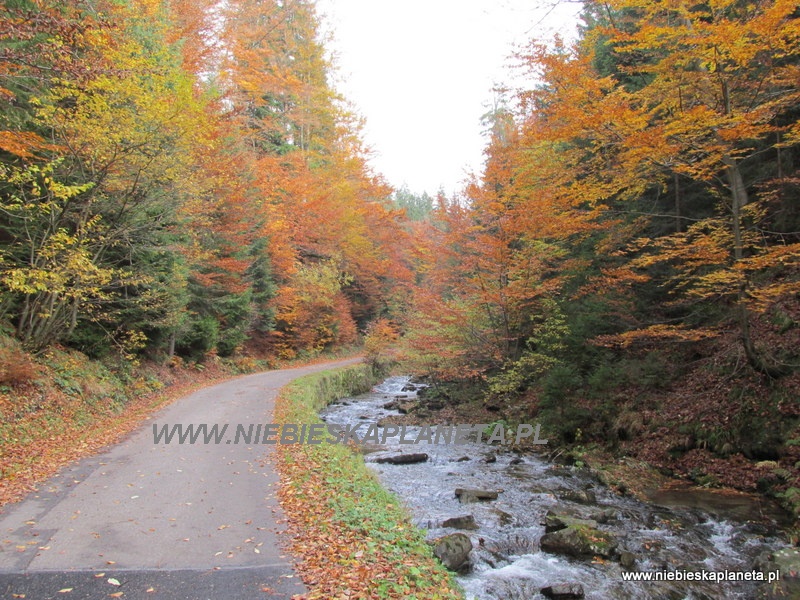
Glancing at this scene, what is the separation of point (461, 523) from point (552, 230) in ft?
27.0

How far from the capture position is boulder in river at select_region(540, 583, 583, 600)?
5617mm

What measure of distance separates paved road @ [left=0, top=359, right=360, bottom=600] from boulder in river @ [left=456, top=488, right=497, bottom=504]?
3581 millimetres

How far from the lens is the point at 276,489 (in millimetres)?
6656

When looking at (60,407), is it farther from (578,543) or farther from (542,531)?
(578,543)

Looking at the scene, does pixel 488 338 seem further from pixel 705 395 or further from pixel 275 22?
pixel 275 22

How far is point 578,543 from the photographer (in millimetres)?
6688

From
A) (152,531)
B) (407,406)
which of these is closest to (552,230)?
(407,406)

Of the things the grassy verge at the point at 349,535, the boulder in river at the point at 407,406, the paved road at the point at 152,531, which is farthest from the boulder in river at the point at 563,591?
the boulder in river at the point at 407,406

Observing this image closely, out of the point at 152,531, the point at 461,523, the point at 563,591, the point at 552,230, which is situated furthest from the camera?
Answer: the point at 552,230

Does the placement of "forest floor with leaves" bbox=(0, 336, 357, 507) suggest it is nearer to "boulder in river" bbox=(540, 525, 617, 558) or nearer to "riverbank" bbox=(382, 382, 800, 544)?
"boulder in river" bbox=(540, 525, 617, 558)

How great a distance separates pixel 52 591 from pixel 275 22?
103 feet

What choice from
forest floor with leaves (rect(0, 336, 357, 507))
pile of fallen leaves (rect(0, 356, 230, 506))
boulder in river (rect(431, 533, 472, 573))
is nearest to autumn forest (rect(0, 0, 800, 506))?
forest floor with leaves (rect(0, 336, 357, 507))

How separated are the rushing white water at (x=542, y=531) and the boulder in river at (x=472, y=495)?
5.6 inches

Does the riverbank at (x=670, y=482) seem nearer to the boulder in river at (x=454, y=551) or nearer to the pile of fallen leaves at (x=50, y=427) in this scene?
the boulder in river at (x=454, y=551)
